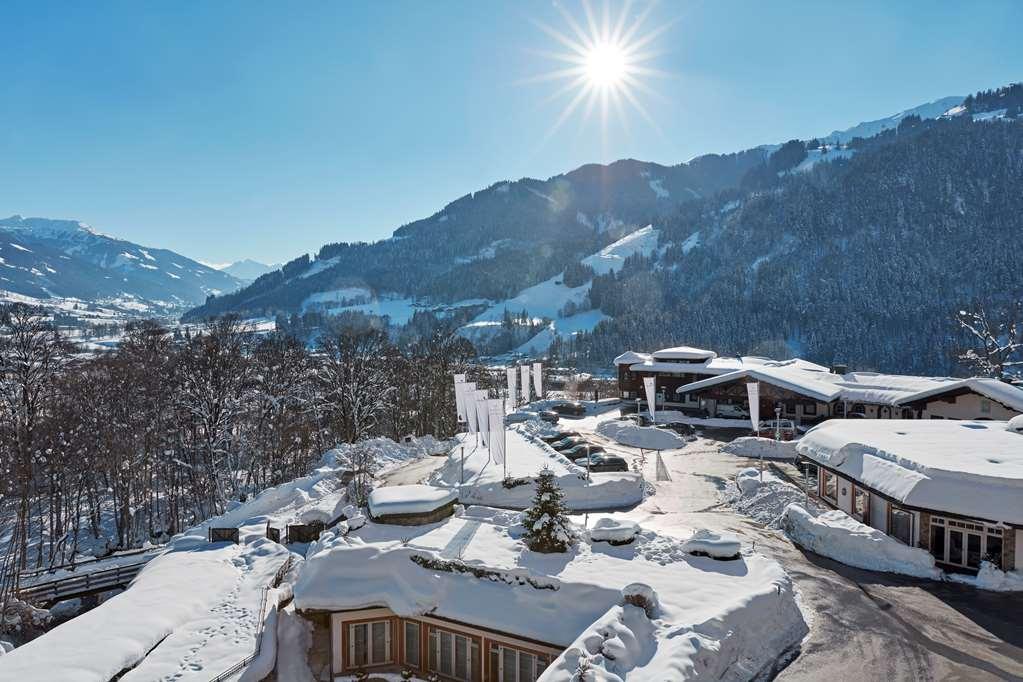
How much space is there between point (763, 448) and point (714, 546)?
23481 mm

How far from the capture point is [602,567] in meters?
15.0

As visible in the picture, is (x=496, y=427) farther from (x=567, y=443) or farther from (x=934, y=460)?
(x=934, y=460)

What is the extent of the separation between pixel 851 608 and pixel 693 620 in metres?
6.10

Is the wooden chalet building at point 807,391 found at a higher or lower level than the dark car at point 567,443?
higher

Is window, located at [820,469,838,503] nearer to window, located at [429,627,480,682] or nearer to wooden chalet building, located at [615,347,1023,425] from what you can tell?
wooden chalet building, located at [615,347,1023,425]

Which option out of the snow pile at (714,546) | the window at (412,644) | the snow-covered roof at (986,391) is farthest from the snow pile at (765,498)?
the snow-covered roof at (986,391)

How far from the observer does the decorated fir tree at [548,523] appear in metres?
15.8

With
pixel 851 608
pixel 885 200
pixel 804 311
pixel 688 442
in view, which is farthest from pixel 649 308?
pixel 851 608

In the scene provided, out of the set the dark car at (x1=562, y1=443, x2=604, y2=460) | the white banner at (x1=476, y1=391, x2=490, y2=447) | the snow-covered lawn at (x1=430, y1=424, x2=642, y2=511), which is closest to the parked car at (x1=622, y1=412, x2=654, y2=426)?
the dark car at (x1=562, y1=443, x2=604, y2=460)

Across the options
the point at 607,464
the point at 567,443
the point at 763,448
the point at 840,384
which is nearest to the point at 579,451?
the point at 567,443

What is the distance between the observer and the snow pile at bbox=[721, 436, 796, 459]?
36.1 m

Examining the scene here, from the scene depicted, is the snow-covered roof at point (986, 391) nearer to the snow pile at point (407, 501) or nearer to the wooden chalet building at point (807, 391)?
the wooden chalet building at point (807, 391)

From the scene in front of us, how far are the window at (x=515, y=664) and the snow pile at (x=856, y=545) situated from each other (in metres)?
12.2

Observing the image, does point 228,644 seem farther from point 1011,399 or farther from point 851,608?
point 1011,399
